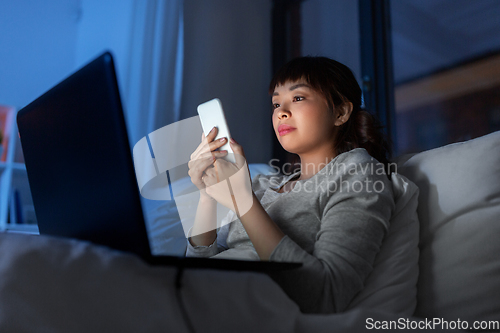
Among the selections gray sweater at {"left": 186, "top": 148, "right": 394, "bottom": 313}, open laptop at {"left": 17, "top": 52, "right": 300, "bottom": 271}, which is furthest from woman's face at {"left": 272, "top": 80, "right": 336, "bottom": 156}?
open laptop at {"left": 17, "top": 52, "right": 300, "bottom": 271}

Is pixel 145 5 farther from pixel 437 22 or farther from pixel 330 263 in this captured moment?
pixel 330 263

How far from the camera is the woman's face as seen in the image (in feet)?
3.08

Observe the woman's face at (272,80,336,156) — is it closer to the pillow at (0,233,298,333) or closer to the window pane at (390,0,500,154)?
the pillow at (0,233,298,333)

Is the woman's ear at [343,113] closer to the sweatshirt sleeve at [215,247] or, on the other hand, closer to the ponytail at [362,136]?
the ponytail at [362,136]

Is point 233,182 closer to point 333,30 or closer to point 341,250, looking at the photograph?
point 341,250

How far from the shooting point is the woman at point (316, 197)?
58 centimetres

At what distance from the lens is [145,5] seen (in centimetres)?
202

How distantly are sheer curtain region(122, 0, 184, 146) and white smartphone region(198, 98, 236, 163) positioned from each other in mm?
1202

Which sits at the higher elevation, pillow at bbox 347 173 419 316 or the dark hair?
the dark hair

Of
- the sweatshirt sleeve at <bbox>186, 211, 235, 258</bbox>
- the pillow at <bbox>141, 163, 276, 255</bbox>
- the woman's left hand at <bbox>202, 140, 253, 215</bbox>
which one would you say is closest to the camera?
the woman's left hand at <bbox>202, 140, 253, 215</bbox>

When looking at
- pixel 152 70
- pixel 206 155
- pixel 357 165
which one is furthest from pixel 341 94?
pixel 152 70

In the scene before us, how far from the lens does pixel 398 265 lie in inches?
25.6

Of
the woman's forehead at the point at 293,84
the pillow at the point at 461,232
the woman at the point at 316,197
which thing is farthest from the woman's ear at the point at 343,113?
the pillow at the point at 461,232

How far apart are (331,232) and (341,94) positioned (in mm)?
482
